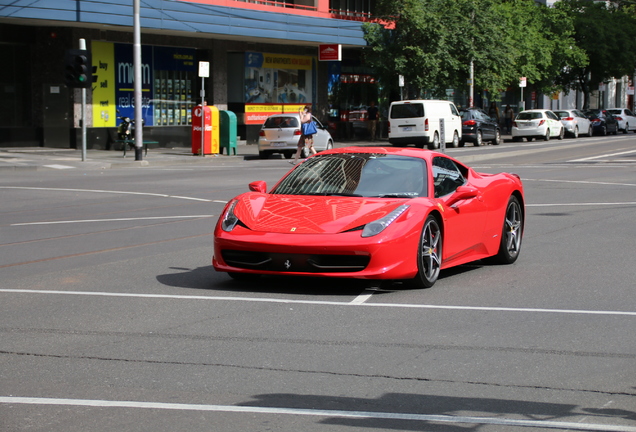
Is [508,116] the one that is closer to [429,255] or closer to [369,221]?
[429,255]

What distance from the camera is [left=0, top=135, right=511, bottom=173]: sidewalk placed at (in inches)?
1037

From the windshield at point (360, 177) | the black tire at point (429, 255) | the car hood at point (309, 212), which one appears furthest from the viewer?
the windshield at point (360, 177)

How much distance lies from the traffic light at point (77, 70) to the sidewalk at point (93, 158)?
7.47 ft

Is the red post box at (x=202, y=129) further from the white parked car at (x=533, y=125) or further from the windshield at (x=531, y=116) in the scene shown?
the windshield at (x=531, y=116)

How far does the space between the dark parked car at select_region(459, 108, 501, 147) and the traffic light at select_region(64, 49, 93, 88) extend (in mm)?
19664

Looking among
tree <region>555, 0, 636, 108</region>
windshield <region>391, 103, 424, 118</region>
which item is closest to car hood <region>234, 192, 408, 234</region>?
windshield <region>391, 103, 424, 118</region>

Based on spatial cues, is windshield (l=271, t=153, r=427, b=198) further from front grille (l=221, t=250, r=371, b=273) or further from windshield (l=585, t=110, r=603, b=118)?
windshield (l=585, t=110, r=603, b=118)

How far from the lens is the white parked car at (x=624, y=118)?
63094 millimetres

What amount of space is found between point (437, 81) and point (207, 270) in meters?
37.2

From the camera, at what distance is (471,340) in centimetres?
646

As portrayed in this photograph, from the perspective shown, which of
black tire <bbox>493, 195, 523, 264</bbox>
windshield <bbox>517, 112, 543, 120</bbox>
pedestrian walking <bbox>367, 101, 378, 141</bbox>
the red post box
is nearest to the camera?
black tire <bbox>493, 195, 523, 264</bbox>

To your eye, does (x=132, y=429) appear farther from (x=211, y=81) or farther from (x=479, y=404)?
(x=211, y=81)

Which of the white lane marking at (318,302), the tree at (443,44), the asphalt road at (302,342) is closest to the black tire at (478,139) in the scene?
the tree at (443,44)

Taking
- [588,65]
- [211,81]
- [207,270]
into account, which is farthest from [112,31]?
[588,65]
